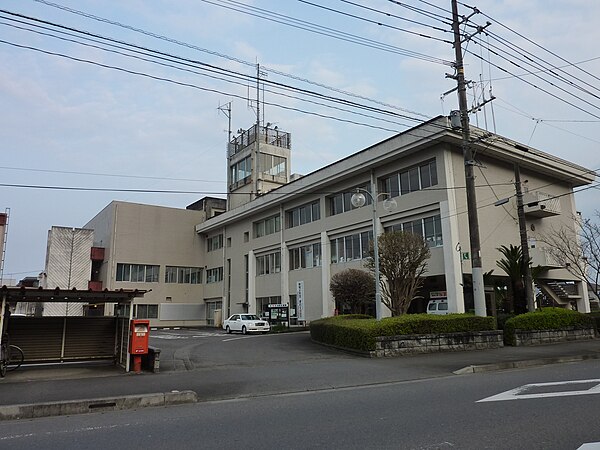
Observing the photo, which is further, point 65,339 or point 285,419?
point 65,339

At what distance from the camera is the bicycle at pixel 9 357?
40.0 ft

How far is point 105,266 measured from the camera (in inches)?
1802

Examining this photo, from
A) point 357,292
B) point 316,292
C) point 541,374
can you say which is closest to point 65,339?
point 541,374

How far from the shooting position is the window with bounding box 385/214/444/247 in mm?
25328

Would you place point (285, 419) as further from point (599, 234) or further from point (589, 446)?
point (599, 234)

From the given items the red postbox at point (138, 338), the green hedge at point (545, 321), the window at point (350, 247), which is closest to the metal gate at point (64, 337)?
the red postbox at point (138, 338)

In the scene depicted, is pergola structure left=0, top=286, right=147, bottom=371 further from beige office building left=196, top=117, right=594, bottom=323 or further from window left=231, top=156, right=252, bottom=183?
window left=231, top=156, right=252, bottom=183

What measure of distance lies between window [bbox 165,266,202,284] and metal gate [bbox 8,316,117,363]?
34.0 m

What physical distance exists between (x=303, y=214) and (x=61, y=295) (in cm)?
2540

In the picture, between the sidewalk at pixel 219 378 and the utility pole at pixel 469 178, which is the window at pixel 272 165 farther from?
the sidewalk at pixel 219 378

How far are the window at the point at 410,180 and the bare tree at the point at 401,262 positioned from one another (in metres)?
6.62

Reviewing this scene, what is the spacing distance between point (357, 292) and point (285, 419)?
20015 mm

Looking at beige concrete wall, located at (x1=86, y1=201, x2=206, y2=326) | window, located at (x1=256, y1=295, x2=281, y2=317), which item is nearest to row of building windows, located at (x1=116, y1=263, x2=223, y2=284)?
beige concrete wall, located at (x1=86, y1=201, x2=206, y2=326)

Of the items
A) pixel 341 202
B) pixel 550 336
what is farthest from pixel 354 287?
pixel 550 336
